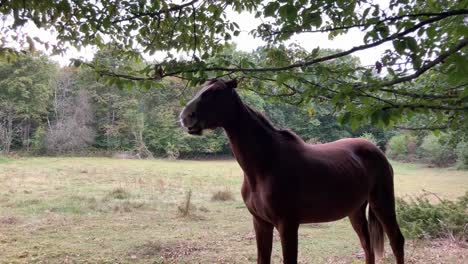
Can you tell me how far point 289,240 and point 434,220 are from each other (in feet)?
12.9

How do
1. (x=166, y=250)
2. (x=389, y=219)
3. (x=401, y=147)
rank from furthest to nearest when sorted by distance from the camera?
(x=401, y=147), (x=166, y=250), (x=389, y=219)

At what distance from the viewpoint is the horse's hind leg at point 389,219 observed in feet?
8.60

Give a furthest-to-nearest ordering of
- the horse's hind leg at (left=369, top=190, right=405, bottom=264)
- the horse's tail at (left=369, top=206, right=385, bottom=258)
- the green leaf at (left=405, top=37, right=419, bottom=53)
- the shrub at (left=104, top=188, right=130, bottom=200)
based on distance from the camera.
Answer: the shrub at (left=104, top=188, right=130, bottom=200), the horse's tail at (left=369, top=206, right=385, bottom=258), the horse's hind leg at (left=369, top=190, right=405, bottom=264), the green leaf at (left=405, top=37, right=419, bottom=53)

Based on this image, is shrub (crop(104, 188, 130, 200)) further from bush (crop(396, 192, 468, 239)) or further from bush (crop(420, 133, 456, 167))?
bush (crop(420, 133, 456, 167))

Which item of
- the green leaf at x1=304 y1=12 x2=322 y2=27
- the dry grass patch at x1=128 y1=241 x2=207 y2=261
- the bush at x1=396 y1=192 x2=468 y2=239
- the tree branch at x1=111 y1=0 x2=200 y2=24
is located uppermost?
the tree branch at x1=111 y1=0 x2=200 y2=24

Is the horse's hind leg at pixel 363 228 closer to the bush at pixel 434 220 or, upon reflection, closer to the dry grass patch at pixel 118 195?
the bush at pixel 434 220

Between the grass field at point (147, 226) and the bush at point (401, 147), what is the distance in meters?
Result: 0.35

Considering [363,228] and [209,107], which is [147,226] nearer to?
[363,228]

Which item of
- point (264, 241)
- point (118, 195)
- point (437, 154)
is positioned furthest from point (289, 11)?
point (437, 154)

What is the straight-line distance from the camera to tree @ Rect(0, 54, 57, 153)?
54.1 ft

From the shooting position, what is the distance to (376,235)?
2760mm

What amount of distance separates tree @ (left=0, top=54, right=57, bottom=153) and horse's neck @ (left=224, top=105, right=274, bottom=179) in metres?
16.8

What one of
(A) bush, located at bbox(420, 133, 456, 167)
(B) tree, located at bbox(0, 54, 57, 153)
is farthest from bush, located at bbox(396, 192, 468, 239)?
(B) tree, located at bbox(0, 54, 57, 153)

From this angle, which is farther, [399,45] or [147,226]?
[147,226]
